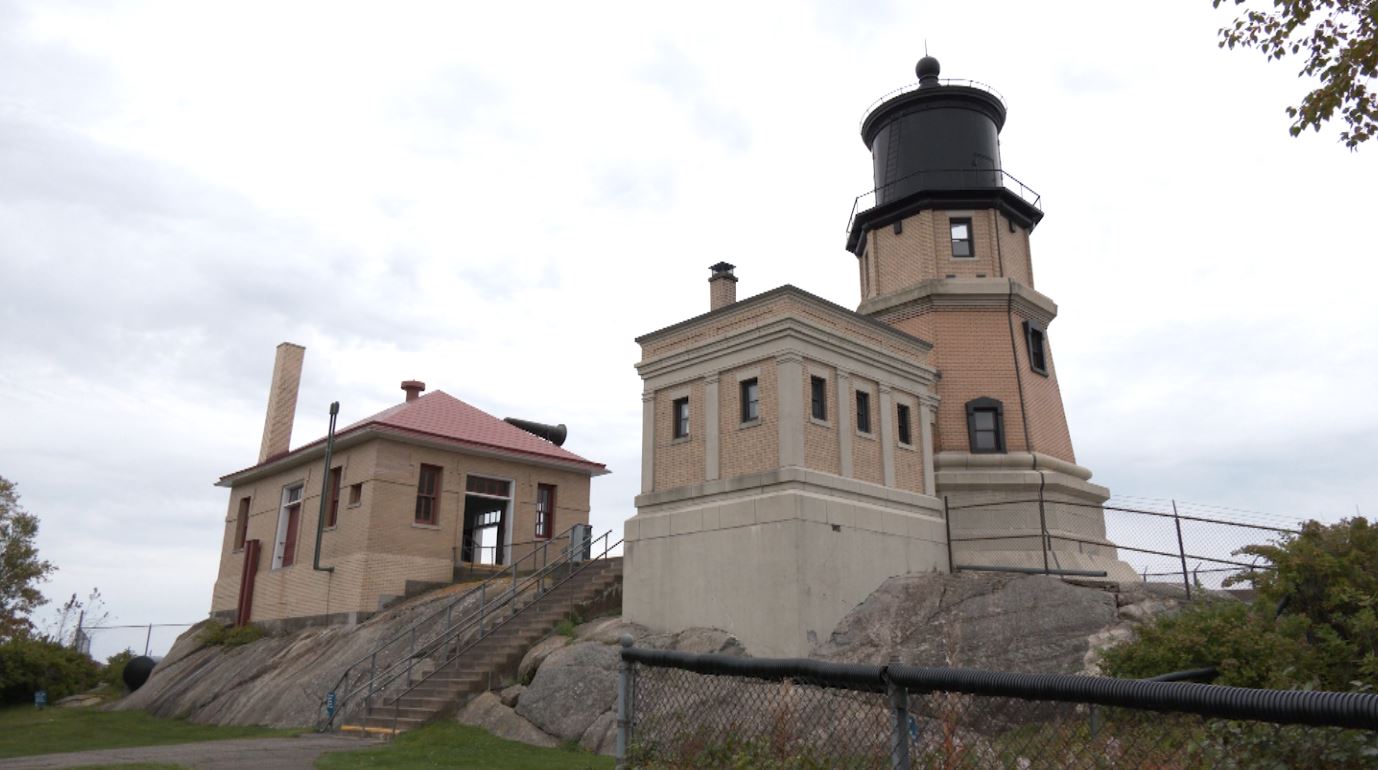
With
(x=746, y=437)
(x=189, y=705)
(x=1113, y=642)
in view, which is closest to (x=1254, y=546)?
(x=1113, y=642)

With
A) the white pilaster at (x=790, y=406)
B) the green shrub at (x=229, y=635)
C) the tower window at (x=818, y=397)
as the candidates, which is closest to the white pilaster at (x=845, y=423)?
the tower window at (x=818, y=397)

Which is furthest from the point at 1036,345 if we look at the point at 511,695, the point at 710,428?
the point at 511,695

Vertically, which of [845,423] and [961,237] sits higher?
[961,237]

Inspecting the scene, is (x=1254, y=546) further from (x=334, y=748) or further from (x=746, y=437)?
(x=334, y=748)

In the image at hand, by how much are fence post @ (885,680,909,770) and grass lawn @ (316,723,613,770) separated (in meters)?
10.2

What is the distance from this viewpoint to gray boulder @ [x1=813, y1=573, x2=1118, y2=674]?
1762cm

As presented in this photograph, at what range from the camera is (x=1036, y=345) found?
2692 cm

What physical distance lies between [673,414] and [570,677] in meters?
6.87

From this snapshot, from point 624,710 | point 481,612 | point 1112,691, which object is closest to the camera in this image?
point 1112,691

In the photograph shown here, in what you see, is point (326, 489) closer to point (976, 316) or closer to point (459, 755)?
point (459, 755)

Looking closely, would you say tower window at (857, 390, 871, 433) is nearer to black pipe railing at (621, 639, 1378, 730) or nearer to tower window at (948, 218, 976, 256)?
tower window at (948, 218, 976, 256)

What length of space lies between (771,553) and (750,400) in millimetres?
3572

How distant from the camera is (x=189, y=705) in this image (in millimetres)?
25125

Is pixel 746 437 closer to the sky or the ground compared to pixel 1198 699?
closer to the sky
